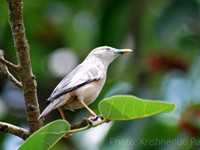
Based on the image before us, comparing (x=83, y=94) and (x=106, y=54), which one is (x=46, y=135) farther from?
(x=106, y=54)

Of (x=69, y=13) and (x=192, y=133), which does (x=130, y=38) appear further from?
(x=192, y=133)

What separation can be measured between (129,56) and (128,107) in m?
3.48

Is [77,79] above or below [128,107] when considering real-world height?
below

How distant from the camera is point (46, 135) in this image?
2.41 metres

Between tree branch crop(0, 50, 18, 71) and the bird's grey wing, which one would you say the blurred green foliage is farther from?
tree branch crop(0, 50, 18, 71)

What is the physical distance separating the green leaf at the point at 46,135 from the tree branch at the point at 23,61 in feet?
0.82

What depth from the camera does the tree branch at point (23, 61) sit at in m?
2.48

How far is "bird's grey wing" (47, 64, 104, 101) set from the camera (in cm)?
304

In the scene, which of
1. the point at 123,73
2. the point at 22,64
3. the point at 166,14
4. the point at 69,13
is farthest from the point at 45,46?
the point at 22,64

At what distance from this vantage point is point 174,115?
5.04 m

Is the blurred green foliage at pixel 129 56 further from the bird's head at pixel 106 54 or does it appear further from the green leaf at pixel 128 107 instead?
the green leaf at pixel 128 107

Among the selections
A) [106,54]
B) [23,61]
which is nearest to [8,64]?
[23,61]

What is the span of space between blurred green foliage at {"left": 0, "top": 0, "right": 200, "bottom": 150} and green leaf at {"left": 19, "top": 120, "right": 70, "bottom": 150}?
7.16 feet

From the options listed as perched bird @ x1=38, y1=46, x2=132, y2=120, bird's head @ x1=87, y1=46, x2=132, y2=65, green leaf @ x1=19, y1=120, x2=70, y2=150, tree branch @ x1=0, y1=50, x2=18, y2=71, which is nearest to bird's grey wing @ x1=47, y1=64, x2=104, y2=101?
perched bird @ x1=38, y1=46, x2=132, y2=120
